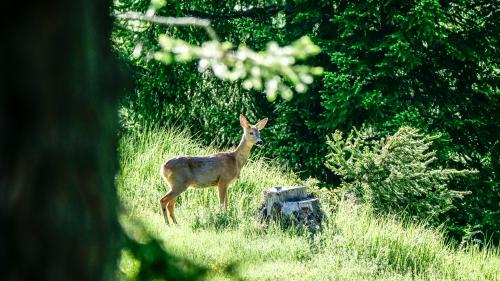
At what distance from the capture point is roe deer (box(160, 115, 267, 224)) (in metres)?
10.2

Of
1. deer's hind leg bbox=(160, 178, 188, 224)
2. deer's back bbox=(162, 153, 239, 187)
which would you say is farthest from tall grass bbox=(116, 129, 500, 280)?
deer's back bbox=(162, 153, 239, 187)

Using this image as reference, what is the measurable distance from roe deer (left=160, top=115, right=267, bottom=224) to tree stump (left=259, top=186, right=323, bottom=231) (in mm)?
753

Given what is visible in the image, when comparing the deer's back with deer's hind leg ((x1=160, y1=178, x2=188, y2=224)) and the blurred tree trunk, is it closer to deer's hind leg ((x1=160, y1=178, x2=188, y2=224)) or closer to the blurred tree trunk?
deer's hind leg ((x1=160, y1=178, x2=188, y2=224))

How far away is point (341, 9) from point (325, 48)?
1708 mm

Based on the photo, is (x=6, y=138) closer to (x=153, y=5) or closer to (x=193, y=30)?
(x=153, y=5)

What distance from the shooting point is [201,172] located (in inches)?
413

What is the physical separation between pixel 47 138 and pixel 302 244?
24.7 feet

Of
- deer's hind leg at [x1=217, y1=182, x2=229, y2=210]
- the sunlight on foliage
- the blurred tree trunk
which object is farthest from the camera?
deer's hind leg at [x1=217, y1=182, x2=229, y2=210]

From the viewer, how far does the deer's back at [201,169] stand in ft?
33.6

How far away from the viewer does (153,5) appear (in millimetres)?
2418

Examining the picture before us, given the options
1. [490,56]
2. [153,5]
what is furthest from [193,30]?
[153,5]

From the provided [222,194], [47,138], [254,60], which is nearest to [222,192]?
[222,194]

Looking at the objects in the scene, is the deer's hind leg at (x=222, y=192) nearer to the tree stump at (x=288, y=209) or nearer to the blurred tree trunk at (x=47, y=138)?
the tree stump at (x=288, y=209)

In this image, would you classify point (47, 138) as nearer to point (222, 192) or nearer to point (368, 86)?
point (222, 192)
